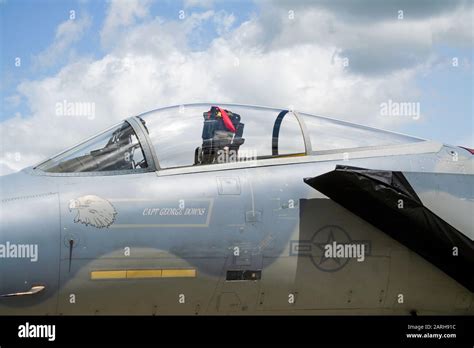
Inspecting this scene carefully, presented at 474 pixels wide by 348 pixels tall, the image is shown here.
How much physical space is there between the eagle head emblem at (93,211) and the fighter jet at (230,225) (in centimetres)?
1

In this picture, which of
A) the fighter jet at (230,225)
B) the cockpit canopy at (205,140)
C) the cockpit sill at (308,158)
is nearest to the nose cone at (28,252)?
the fighter jet at (230,225)

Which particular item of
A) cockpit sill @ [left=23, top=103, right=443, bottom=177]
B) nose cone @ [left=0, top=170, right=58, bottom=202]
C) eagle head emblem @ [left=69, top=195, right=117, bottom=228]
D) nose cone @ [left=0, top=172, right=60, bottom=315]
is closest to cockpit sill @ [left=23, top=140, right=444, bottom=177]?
cockpit sill @ [left=23, top=103, right=443, bottom=177]

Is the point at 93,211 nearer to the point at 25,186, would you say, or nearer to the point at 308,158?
the point at 25,186

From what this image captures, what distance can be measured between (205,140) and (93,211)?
1569mm

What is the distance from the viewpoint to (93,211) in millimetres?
6332

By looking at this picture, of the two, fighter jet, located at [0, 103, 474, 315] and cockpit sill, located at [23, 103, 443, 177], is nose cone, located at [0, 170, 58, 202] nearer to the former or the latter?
fighter jet, located at [0, 103, 474, 315]

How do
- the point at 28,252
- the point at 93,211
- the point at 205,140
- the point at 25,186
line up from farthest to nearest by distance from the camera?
1. the point at 205,140
2. the point at 25,186
3. the point at 93,211
4. the point at 28,252

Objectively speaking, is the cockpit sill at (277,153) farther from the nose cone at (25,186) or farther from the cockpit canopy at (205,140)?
the nose cone at (25,186)

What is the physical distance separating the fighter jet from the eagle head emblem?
0.01m

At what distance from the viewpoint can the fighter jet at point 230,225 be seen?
6.25 m

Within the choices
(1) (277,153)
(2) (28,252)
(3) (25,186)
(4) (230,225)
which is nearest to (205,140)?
(1) (277,153)

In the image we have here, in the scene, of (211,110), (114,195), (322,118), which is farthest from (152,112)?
(322,118)
